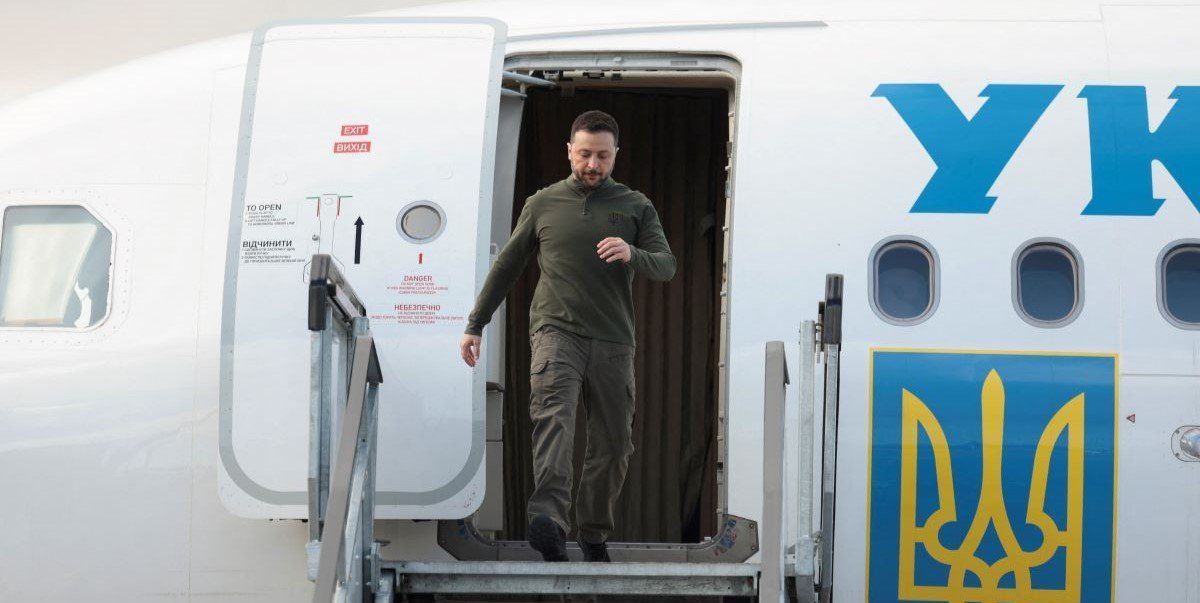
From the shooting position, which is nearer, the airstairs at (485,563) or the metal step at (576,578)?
the airstairs at (485,563)

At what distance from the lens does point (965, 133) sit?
20.8ft

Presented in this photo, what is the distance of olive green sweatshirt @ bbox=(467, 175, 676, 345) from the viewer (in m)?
5.93

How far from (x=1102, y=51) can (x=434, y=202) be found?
315 cm

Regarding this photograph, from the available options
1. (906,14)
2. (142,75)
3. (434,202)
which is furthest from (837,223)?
(142,75)

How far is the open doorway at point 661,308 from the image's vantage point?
861 cm

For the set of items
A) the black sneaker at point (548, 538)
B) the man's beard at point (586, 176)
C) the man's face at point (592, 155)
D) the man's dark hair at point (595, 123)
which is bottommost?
the black sneaker at point (548, 538)

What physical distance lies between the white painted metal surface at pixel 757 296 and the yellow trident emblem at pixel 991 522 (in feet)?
0.65

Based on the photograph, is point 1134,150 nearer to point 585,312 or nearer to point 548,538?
point 585,312

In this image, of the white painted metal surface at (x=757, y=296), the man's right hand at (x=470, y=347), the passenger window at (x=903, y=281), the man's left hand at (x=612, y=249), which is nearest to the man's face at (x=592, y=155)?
the man's left hand at (x=612, y=249)

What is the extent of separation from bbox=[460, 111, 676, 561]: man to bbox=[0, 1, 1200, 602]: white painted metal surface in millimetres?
328

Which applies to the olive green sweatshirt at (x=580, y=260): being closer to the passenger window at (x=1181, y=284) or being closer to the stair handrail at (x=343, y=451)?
the stair handrail at (x=343, y=451)

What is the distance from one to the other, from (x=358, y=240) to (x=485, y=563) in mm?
1592

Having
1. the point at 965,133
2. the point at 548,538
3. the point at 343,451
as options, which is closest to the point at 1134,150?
the point at 965,133

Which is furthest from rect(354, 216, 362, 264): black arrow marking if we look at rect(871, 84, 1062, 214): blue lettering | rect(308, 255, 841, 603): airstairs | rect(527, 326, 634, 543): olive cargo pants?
rect(871, 84, 1062, 214): blue lettering
